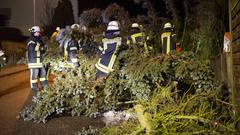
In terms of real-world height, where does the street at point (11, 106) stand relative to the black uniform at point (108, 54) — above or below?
below

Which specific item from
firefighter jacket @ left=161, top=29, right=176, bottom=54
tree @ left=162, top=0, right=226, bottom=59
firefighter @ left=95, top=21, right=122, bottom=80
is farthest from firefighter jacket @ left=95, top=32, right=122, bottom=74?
firefighter jacket @ left=161, top=29, right=176, bottom=54

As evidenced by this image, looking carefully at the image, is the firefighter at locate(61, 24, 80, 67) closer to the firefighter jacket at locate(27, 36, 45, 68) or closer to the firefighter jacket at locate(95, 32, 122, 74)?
the firefighter jacket at locate(27, 36, 45, 68)

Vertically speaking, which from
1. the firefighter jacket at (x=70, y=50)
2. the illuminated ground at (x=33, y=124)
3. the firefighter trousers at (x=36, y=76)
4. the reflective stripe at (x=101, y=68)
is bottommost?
the illuminated ground at (x=33, y=124)

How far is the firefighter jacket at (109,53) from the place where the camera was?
7.45 m

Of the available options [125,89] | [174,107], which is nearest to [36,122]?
[125,89]

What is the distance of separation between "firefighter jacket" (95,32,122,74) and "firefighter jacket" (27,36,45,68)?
246 centimetres

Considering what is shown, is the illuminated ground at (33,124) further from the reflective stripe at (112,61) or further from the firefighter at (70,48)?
the firefighter at (70,48)

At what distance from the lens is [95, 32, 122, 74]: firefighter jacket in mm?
7449

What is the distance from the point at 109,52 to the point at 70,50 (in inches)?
78.2

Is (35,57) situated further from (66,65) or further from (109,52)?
(109,52)

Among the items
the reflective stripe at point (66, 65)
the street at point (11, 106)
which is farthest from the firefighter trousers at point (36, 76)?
the reflective stripe at point (66, 65)

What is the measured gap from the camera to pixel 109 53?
7570 millimetres

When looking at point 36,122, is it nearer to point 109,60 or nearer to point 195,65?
point 109,60

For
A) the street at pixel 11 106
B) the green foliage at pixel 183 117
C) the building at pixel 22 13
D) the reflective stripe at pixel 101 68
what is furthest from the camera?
the building at pixel 22 13
